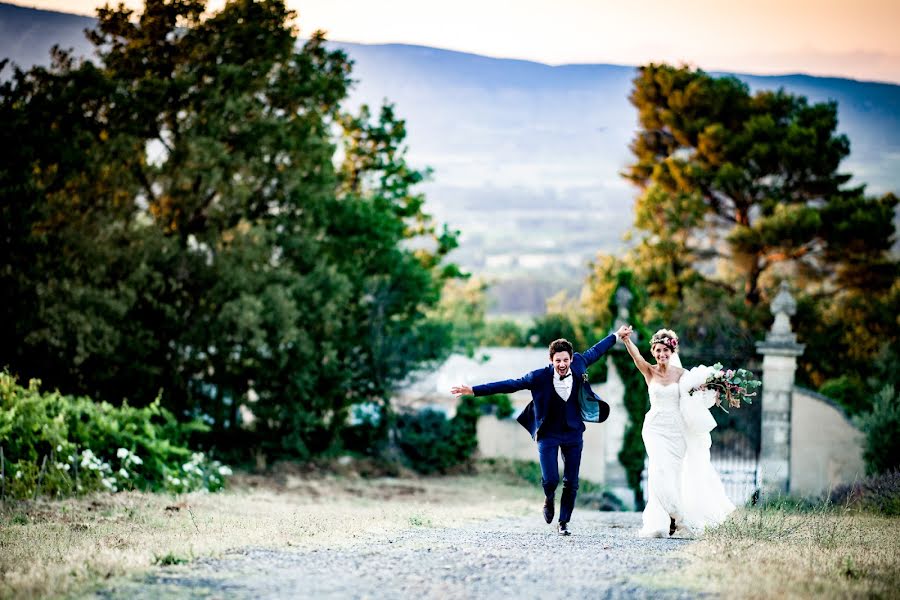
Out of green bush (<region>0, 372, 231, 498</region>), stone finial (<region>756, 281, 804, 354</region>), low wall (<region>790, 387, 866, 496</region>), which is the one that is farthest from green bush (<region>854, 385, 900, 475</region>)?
green bush (<region>0, 372, 231, 498</region>)

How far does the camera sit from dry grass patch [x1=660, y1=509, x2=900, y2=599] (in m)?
5.95

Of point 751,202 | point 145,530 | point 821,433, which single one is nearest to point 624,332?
point 145,530

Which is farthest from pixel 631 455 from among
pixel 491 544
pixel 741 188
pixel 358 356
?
pixel 741 188

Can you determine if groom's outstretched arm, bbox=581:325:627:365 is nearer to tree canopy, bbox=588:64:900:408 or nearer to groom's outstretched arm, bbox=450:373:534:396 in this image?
groom's outstretched arm, bbox=450:373:534:396

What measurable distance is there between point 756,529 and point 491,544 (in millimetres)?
2504

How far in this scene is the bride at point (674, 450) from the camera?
9359 mm

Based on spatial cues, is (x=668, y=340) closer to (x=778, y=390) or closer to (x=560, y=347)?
(x=560, y=347)

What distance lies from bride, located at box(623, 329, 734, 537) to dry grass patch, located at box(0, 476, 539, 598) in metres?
2.50

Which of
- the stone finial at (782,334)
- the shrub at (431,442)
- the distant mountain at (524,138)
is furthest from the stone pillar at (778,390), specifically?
the distant mountain at (524,138)

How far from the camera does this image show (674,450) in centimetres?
946

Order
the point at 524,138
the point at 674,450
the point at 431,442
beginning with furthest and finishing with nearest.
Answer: the point at 524,138, the point at 431,442, the point at 674,450

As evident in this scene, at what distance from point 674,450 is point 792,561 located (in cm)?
273

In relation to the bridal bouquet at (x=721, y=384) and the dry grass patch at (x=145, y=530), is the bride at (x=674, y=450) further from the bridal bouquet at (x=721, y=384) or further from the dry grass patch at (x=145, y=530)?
the dry grass patch at (x=145, y=530)

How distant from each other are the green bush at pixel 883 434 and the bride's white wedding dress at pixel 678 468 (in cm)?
900
